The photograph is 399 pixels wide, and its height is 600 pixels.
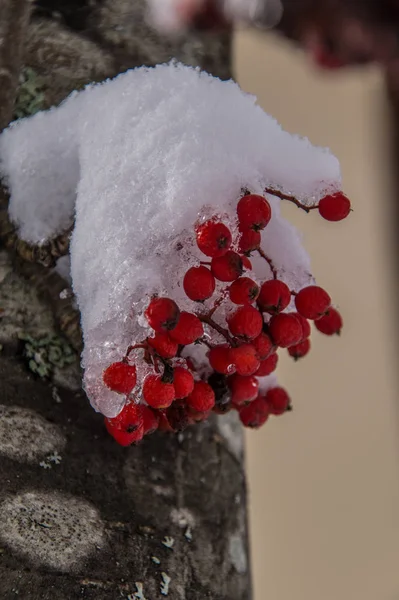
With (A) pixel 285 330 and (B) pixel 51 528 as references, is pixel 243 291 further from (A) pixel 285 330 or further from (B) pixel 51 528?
(B) pixel 51 528

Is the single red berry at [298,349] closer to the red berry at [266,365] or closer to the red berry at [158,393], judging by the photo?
the red berry at [266,365]

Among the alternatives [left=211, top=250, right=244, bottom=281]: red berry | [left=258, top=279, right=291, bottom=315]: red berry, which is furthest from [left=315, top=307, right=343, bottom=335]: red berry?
[left=211, top=250, right=244, bottom=281]: red berry

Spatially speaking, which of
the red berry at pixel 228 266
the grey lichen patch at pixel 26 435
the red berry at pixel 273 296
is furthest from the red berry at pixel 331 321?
the grey lichen patch at pixel 26 435

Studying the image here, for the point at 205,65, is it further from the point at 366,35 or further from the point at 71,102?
the point at 366,35

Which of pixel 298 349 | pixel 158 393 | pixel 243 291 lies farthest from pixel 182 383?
pixel 298 349

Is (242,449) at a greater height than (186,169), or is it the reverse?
(186,169)

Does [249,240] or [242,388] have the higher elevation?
[249,240]

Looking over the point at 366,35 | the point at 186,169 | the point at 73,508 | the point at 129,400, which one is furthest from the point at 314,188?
the point at 366,35
